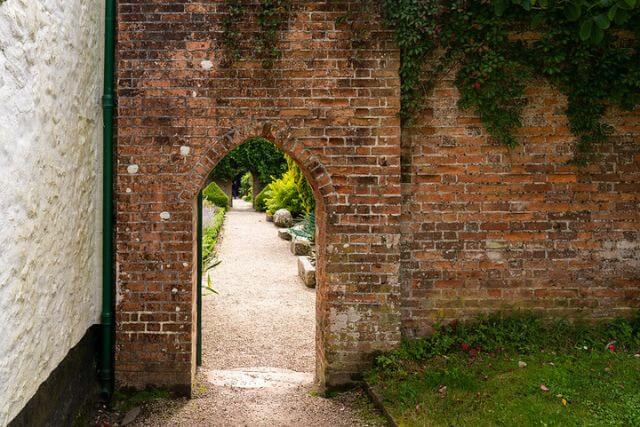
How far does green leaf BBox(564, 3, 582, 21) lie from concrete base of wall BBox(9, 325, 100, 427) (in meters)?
4.84

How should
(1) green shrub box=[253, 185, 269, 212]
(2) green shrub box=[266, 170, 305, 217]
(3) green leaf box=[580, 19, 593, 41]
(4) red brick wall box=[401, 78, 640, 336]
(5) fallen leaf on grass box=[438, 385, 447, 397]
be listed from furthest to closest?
(1) green shrub box=[253, 185, 269, 212] → (2) green shrub box=[266, 170, 305, 217] → (4) red brick wall box=[401, 78, 640, 336] → (5) fallen leaf on grass box=[438, 385, 447, 397] → (3) green leaf box=[580, 19, 593, 41]

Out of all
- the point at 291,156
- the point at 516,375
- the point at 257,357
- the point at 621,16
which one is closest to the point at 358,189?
the point at 291,156

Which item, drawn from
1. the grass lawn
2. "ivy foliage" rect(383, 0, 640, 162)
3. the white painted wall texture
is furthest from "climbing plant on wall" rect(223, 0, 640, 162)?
the grass lawn

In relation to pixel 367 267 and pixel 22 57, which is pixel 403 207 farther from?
pixel 22 57

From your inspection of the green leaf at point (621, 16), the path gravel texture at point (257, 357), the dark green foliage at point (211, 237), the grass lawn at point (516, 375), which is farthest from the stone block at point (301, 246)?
the green leaf at point (621, 16)

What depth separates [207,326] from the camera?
831 cm

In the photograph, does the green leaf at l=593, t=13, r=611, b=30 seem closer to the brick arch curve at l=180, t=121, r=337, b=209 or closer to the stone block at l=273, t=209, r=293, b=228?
the brick arch curve at l=180, t=121, r=337, b=209

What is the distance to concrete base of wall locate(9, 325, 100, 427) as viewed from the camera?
337 cm

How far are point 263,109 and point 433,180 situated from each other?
5.81ft

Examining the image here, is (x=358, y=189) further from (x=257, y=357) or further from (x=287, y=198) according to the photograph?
(x=287, y=198)

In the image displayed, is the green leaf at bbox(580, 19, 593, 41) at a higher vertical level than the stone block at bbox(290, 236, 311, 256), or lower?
higher

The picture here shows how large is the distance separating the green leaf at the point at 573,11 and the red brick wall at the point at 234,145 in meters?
1.50

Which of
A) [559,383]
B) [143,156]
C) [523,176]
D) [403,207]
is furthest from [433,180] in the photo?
Answer: [143,156]

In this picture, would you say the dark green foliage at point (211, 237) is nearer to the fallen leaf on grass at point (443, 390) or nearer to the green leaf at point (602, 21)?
the fallen leaf on grass at point (443, 390)
